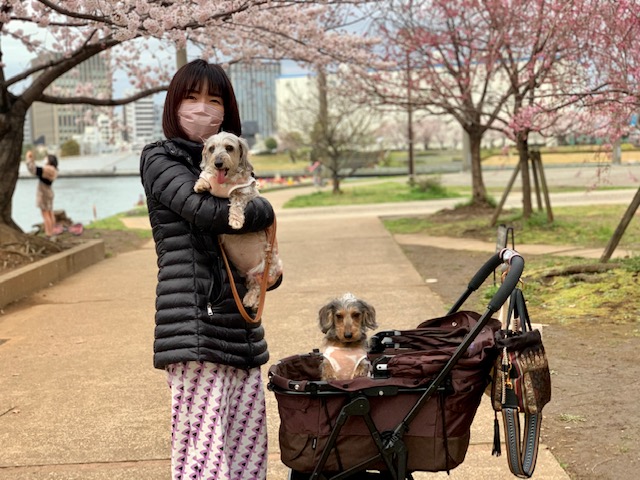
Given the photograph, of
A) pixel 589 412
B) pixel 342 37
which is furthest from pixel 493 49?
pixel 589 412

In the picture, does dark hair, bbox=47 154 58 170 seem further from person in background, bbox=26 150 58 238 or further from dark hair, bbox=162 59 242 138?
dark hair, bbox=162 59 242 138

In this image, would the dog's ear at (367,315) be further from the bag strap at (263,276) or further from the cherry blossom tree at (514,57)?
the cherry blossom tree at (514,57)

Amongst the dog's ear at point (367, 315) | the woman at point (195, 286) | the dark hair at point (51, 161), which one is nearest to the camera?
the woman at point (195, 286)

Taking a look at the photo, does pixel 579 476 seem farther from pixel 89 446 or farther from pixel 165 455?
pixel 89 446

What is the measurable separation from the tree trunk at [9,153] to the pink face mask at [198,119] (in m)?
9.33

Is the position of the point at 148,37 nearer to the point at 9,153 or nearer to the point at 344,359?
the point at 9,153

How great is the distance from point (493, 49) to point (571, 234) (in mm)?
→ 3111

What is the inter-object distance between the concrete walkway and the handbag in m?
1.21

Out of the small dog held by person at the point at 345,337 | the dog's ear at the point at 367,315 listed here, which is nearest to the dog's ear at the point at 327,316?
the small dog held by person at the point at 345,337

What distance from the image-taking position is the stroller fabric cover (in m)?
3.01

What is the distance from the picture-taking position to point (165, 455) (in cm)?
474

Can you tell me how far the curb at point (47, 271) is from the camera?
9.50 meters

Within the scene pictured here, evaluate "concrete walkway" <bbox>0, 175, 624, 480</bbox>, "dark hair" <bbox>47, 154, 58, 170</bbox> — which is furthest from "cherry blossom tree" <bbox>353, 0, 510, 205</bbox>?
"dark hair" <bbox>47, 154, 58, 170</bbox>

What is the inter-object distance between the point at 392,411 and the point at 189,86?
53.0 inches
